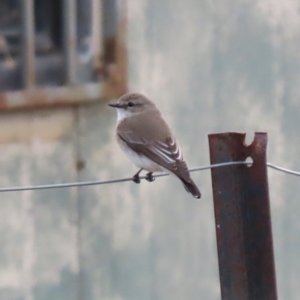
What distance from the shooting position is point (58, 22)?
567 cm

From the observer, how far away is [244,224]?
3.64 meters

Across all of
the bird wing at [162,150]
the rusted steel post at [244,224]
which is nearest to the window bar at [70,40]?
the bird wing at [162,150]

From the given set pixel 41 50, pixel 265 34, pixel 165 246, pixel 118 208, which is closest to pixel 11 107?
pixel 41 50

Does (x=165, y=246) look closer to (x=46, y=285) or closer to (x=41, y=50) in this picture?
(x=46, y=285)

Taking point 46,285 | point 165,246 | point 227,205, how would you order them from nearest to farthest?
point 227,205
point 46,285
point 165,246

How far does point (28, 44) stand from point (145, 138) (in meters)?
0.95

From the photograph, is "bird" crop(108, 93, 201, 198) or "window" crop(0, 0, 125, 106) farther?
"window" crop(0, 0, 125, 106)

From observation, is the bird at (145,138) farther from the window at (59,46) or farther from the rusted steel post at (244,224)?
the rusted steel post at (244,224)

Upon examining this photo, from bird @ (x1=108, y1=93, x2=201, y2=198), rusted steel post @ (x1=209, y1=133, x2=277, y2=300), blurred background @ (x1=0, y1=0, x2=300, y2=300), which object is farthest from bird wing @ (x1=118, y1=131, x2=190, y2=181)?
rusted steel post @ (x1=209, y1=133, x2=277, y2=300)

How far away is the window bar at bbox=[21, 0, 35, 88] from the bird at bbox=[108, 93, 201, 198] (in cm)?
53

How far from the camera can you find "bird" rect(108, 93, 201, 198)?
4789mm

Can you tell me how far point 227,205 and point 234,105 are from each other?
109 inches

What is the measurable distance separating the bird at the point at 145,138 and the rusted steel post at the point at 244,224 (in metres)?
0.89

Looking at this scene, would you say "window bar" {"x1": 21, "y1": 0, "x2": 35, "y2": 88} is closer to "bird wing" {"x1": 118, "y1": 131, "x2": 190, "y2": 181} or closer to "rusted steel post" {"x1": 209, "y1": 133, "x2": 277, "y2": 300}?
"bird wing" {"x1": 118, "y1": 131, "x2": 190, "y2": 181}
